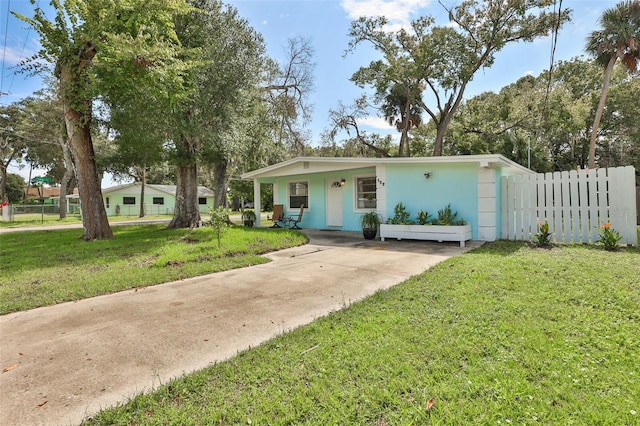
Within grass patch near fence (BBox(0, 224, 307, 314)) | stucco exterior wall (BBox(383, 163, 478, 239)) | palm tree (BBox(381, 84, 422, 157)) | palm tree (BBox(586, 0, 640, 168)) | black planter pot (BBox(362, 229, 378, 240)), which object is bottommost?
grass patch near fence (BBox(0, 224, 307, 314))

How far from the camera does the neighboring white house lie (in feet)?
104

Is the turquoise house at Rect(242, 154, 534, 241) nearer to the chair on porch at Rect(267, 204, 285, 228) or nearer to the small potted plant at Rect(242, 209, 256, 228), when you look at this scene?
the chair on porch at Rect(267, 204, 285, 228)

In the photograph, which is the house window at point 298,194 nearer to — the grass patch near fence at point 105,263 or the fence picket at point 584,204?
the grass patch near fence at point 105,263

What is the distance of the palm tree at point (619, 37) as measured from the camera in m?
14.4

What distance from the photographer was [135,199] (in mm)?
32938

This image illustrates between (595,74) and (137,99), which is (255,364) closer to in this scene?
(137,99)

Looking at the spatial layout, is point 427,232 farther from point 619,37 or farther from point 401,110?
point 619,37

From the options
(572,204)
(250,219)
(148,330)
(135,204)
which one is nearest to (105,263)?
(148,330)

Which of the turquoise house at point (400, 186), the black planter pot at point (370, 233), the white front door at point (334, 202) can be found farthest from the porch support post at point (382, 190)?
the white front door at point (334, 202)

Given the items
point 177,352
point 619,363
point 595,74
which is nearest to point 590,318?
point 619,363

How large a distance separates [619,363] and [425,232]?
6618 mm

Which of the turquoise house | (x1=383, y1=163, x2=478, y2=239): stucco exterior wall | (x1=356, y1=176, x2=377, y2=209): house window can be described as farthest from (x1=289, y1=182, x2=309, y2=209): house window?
(x1=383, y1=163, x2=478, y2=239): stucco exterior wall

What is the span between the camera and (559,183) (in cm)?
788

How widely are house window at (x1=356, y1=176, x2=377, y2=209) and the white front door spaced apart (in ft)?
2.59
